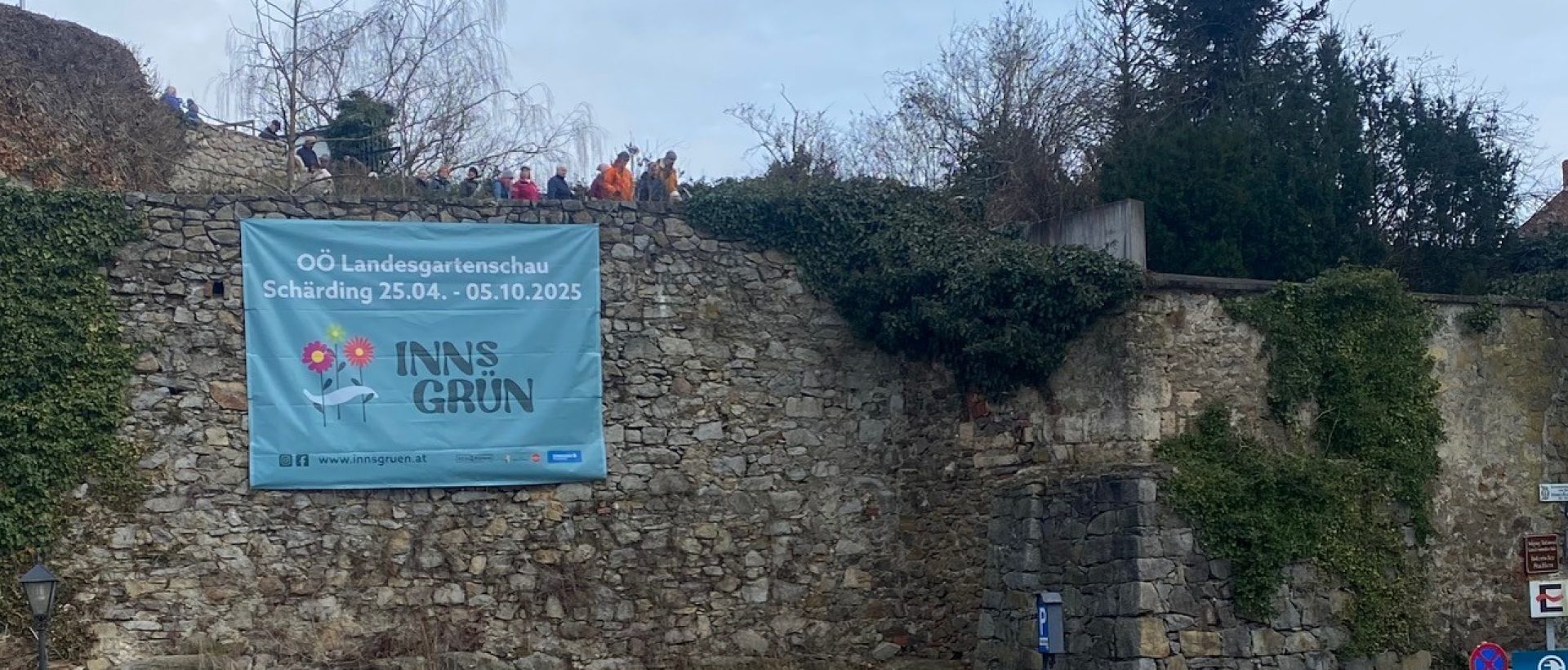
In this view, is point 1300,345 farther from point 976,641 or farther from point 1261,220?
point 976,641

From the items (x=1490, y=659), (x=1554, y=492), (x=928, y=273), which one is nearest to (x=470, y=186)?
(x=928, y=273)

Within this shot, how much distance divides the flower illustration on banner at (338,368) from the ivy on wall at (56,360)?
55.3 inches

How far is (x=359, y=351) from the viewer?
12.6 metres

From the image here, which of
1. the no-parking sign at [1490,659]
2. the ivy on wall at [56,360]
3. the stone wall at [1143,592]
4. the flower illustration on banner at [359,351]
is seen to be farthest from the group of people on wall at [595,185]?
the no-parking sign at [1490,659]

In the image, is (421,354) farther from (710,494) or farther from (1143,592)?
(1143,592)

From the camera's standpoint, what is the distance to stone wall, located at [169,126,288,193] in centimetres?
1688

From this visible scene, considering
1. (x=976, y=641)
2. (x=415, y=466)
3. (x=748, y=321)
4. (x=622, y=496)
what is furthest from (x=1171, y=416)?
(x=415, y=466)

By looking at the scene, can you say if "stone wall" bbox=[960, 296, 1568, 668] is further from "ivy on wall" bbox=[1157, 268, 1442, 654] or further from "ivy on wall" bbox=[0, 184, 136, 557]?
"ivy on wall" bbox=[0, 184, 136, 557]

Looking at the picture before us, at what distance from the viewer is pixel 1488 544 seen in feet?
43.3

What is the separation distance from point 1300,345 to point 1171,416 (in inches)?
51.7

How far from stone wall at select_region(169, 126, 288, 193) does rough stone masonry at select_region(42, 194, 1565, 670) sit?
15.4 ft

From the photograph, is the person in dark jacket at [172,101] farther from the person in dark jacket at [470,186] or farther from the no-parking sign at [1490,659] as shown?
the no-parking sign at [1490,659]

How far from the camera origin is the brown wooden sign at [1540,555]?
13266mm

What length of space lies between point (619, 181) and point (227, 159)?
239 inches
